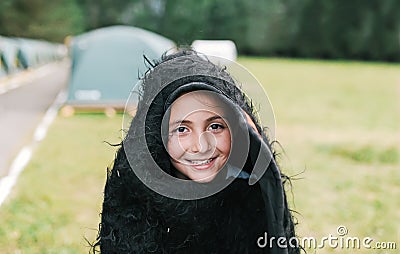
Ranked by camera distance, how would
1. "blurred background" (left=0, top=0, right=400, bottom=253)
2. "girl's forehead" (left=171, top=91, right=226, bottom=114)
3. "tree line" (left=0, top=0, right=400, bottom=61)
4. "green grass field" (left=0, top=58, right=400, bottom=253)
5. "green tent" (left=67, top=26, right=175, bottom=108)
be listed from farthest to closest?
1. "tree line" (left=0, top=0, right=400, bottom=61)
2. "green tent" (left=67, top=26, right=175, bottom=108)
3. "blurred background" (left=0, top=0, right=400, bottom=253)
4. "green grass field" (left=0, top=58, right=400, bottom=253)
5. "girl's forehead" (left=171, top=91, right=226, bottom=114)

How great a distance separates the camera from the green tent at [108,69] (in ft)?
28.4

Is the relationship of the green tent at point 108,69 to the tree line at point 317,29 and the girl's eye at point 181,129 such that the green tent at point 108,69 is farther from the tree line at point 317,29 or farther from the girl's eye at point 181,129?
the tree line at point 317,29

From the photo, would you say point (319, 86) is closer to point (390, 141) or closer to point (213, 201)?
point (390, 141)

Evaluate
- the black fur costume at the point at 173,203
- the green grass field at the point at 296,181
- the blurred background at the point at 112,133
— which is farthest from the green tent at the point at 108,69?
the black fur costume at the point at 173,203

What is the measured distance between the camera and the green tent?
8.66 meters

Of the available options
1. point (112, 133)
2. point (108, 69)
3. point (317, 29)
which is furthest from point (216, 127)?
point (317, 29)

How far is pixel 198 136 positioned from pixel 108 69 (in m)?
7.12

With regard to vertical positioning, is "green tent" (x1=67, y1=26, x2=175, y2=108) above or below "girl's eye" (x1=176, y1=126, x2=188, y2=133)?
below

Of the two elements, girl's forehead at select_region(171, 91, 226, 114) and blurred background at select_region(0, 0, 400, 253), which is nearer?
girl's forehead at select_region(171, 91, 226, 114)

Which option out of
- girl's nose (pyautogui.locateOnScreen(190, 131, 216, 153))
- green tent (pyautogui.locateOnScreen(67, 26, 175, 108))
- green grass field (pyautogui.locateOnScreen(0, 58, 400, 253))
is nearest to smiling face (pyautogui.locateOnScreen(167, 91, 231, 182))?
Answer: girl's nose (pyautogui.locateOnScreen(190, 131, 216, 153))

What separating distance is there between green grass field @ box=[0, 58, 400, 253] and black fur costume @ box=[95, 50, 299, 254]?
25.3 inches

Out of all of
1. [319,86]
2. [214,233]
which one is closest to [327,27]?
[319,86]

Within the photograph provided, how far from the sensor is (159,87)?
1.83 meters

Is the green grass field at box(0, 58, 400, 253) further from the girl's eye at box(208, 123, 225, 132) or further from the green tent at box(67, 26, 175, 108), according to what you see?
the girl's eye at box(208, 123, 225, 132)
